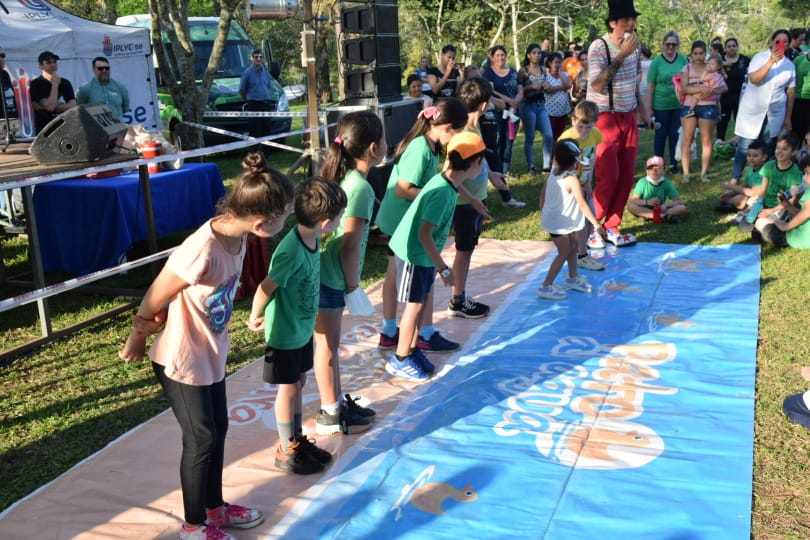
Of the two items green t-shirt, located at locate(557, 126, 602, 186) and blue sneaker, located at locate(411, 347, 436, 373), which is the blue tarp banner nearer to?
blue sneaker, located at locate(411, 347, 436, 373)

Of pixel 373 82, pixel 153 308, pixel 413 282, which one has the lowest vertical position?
pixel 413 282

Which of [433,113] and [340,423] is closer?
[340,423]

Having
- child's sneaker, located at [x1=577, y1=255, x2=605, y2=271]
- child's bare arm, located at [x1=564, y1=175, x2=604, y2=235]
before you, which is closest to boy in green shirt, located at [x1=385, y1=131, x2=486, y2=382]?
child's bare arm, located at [x1=564, y1=175, x2=604, y2=235]

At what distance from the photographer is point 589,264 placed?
682cm

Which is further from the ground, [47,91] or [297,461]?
[47,91]

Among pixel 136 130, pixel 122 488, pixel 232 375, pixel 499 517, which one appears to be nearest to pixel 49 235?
pixel 136 130

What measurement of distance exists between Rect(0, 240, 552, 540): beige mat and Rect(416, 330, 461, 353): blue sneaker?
78 millimetres

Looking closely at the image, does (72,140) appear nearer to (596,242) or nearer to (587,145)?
(587,145)

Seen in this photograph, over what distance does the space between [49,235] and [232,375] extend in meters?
2.83

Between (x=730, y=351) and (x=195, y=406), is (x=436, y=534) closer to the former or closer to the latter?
(x=195, y=406)

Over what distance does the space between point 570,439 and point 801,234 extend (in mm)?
4550

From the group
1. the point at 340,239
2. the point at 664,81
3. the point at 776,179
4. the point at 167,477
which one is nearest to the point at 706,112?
the point at 664,81

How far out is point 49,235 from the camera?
6.64 m

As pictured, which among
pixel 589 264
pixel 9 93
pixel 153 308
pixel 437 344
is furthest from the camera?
pixel 9 93
